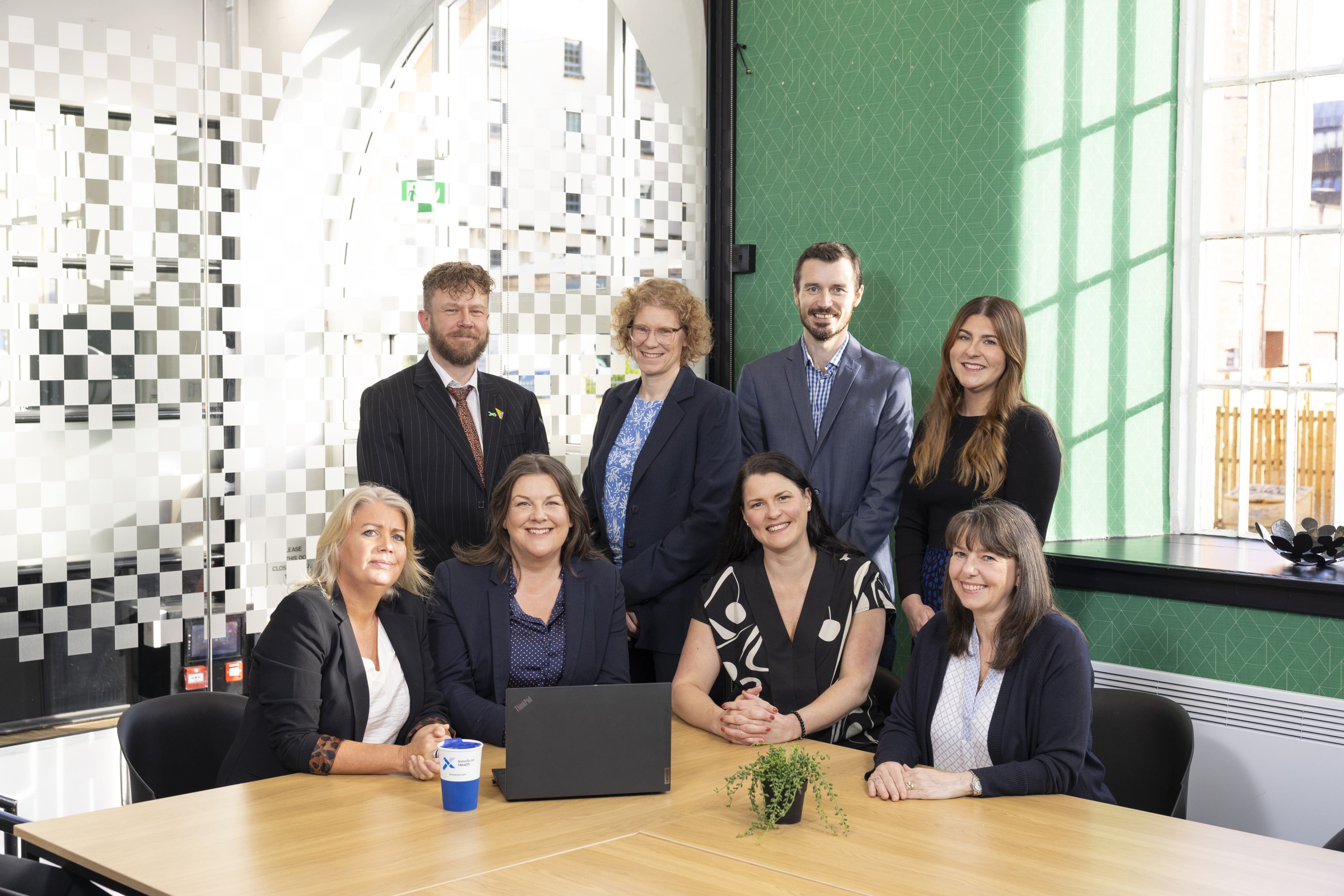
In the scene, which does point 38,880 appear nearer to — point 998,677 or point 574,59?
point 998,677

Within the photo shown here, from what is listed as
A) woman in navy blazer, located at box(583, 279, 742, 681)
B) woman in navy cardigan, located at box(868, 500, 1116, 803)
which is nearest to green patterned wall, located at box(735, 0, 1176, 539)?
woman in navy blazer, located at box(583, 279, 742, 681)

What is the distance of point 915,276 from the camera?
14.1 ft

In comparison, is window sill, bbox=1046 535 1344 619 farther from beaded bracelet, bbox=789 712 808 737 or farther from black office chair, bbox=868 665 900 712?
beaded bracelet, bbox=789 712 808 737

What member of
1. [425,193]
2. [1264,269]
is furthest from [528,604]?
[1264,269]

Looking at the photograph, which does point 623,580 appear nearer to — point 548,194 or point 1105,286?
point 548,194

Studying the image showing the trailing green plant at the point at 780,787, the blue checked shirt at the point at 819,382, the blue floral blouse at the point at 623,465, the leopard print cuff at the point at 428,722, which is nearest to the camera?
the trailing green plant at the point at 780,787

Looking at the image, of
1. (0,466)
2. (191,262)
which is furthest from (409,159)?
(0,466)

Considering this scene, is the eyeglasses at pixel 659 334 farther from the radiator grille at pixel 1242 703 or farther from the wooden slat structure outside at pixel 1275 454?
the wooden slat structure outside at pixel 1275 454

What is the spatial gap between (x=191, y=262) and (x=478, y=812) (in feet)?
7.21

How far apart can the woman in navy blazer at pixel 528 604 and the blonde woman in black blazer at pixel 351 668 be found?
3.7 inches

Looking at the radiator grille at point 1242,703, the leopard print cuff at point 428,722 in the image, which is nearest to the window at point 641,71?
the radiator grille at point 1242,703

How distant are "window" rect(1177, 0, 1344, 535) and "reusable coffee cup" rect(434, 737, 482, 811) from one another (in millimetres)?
3028

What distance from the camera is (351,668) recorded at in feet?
8.69

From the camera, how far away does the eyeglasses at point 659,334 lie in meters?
3.48
